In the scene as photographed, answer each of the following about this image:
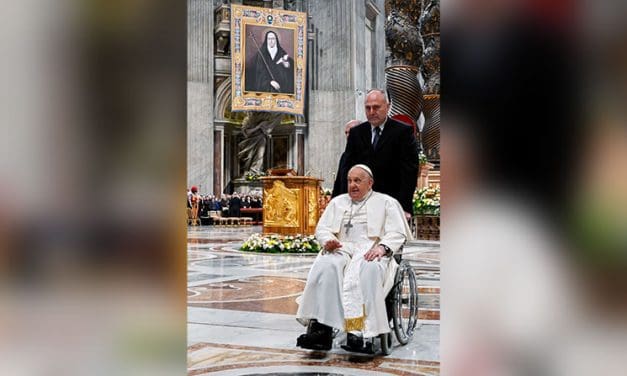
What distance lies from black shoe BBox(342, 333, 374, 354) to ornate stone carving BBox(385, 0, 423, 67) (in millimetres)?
8972

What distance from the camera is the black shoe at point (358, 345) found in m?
3.47

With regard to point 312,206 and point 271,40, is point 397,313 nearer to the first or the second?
point 312,206

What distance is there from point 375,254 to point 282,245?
7.03 meters

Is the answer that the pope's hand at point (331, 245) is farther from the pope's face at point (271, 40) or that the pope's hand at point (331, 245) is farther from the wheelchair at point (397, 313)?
the pope's face at point (271, 40)

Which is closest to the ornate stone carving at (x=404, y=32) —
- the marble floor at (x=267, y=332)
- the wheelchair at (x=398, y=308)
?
the marble floor at (x=267, y=332)

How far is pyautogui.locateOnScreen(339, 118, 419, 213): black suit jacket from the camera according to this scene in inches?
157

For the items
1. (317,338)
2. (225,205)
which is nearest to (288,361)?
(317,338)

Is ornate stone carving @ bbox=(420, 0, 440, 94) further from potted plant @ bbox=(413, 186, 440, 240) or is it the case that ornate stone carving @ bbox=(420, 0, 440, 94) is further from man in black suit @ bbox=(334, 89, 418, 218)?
man in black suit @ bbox=(334, 89, 418, 218)

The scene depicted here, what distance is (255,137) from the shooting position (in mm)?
25922
